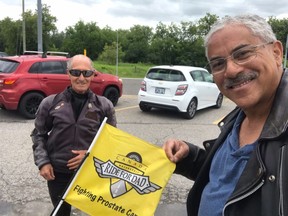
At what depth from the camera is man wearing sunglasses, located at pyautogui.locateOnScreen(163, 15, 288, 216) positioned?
1.19 metres

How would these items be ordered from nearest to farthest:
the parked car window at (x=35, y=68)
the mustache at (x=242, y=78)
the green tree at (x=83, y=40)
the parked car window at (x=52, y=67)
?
the mustache at (x=242, y=78) < the parked car window at (x=35, y=68) < the parked car window at (x=52, y=67) < the green tree at (x=83, y=40)

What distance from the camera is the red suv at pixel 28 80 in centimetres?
853

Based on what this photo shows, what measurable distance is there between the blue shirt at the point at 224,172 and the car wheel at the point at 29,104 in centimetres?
788

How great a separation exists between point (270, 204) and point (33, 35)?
4752 centimetres

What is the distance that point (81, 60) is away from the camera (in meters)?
2.85

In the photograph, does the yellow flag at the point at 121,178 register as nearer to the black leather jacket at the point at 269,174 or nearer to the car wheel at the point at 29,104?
the black leather jacket at the point at 269,174

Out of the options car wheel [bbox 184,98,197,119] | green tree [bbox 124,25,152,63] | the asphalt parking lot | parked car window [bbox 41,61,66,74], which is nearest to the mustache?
the asphalt parking lot

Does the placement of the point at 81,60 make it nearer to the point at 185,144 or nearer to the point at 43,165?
the point at 43,165

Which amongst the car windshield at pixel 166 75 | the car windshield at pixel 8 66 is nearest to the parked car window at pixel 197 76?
the car windshield at pixel 166 75

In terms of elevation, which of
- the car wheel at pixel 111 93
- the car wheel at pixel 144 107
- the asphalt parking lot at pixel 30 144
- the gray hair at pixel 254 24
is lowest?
the asphalt parking lot at pixel 30 144

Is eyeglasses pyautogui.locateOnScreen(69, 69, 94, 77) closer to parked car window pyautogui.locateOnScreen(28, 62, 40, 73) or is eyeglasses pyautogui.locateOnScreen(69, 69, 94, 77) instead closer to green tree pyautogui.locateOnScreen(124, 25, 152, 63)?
parked car window pyautogui.locateOnScreen(28, 62, 40, 73)

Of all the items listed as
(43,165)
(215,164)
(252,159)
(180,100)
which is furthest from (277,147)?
(180,100)

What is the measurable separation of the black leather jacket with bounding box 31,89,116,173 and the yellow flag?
0.71 m

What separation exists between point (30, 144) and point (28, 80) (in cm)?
262
